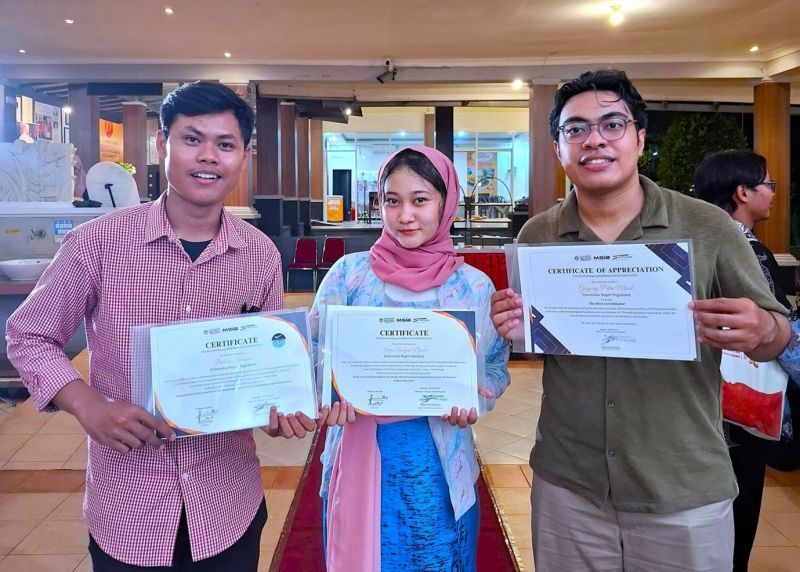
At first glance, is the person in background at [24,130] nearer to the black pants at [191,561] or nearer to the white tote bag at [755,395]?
the black pants at [191,561]

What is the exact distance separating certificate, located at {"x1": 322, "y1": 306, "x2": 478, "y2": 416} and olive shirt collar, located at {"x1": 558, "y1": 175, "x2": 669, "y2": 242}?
32 cm

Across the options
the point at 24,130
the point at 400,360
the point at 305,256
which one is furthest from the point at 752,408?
the point at 24,130

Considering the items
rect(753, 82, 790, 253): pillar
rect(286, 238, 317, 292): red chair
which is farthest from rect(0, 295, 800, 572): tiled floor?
rect(753, 82, 790, 253): pillar

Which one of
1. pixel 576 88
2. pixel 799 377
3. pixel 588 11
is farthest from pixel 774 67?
pixel 576 88

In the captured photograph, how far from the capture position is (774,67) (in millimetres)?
9266

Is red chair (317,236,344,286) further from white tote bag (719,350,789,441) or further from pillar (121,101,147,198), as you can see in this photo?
white tote bag (719,350,789,441)

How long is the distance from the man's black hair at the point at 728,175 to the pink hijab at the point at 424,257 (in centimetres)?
118

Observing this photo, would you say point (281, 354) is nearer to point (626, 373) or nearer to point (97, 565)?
point (97, 565)

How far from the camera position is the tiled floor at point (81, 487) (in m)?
2.58

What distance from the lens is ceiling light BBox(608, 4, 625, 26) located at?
695 centimetres

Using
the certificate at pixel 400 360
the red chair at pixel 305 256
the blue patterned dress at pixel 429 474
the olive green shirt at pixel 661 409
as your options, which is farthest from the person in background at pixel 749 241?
the red chair at pixel 305 256

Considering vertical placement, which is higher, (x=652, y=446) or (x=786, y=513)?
(x=652, y=446)

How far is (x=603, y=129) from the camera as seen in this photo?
130cm

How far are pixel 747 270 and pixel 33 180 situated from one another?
5.25 meters
